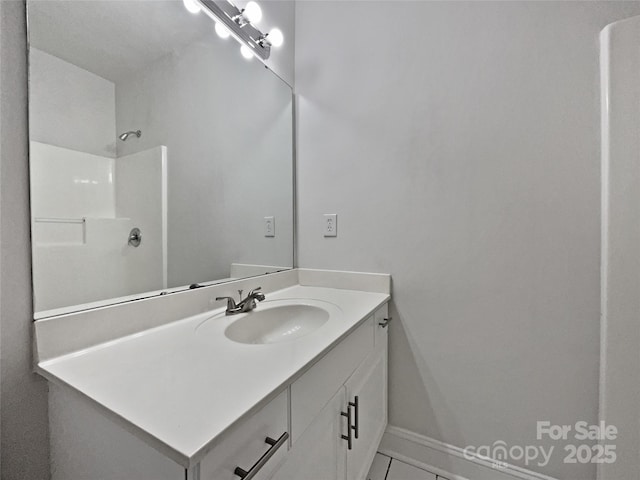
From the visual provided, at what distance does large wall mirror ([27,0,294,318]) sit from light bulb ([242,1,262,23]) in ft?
0.45

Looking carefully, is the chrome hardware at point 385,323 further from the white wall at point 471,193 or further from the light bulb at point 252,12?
the light bulb at point 252,12

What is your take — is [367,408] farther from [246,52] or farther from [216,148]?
[246,52]

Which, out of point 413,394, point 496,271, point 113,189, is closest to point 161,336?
point 113,189

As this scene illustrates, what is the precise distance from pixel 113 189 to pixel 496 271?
1.36 meters

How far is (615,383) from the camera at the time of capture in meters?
0.87

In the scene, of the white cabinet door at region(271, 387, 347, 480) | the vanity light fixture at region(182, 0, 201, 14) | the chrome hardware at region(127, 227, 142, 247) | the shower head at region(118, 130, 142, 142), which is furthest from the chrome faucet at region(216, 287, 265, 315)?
the vanity light fixture at region(182, 0, 201, 14)

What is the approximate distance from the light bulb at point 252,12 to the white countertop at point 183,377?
49.6 inches

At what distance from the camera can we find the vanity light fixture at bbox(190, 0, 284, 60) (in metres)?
1.00

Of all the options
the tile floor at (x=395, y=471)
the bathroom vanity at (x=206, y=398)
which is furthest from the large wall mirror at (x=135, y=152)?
the tile floor at (x=395, y=471)

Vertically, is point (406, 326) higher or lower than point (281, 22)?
lower

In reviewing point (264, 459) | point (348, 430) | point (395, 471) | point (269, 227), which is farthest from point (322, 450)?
point (269, 227)

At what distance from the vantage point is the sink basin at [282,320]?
3.18ft

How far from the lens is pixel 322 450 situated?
697 mm

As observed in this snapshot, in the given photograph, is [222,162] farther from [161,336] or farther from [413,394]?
[413,394]
